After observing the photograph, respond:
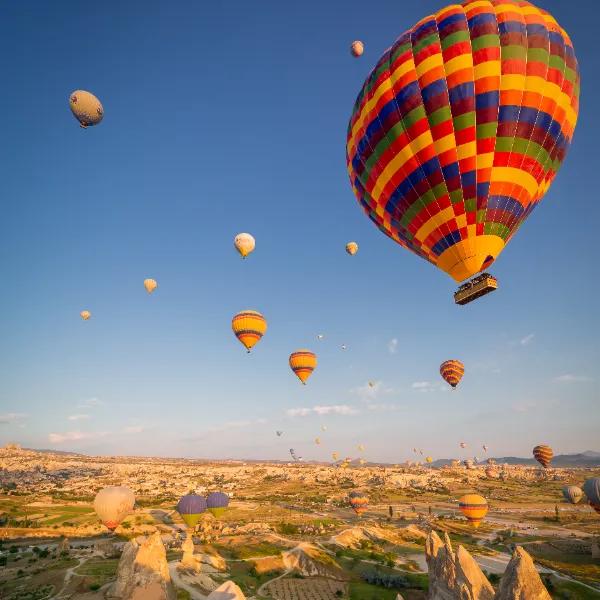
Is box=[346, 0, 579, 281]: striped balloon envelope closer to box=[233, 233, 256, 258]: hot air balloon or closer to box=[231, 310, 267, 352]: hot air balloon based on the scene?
box=[233, 233, 256, 258]: hot air balloon

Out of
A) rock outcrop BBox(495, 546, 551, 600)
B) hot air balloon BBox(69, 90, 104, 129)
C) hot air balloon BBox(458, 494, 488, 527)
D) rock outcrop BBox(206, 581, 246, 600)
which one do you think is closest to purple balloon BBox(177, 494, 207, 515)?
rock outcrop BBox(206, 581, 246, 600)

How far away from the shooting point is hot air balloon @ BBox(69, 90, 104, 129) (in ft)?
85.4

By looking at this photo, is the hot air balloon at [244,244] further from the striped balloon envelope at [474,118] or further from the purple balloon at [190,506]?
the purple balloon at [190,506]

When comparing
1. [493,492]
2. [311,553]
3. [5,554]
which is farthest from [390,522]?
[493,492]

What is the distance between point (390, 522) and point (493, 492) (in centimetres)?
6739

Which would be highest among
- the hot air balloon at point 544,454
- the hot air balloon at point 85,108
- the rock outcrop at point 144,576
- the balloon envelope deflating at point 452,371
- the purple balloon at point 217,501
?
the hot air balloon at point 85,108

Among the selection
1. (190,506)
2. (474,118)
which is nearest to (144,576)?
(190,506)

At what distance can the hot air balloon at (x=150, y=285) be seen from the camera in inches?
2189

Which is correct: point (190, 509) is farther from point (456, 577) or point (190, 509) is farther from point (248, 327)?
point (456, 577)

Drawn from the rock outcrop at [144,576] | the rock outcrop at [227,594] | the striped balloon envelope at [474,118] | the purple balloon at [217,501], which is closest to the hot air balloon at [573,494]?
the purple balloon at [217,501]

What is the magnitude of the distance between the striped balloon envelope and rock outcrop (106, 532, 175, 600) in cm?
2654

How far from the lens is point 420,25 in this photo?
2084 cm

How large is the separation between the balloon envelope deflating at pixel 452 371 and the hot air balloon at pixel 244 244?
37.5 m

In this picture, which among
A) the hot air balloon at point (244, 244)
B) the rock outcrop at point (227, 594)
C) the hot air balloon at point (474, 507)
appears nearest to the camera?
the rock outcrop at point (227, 594)
